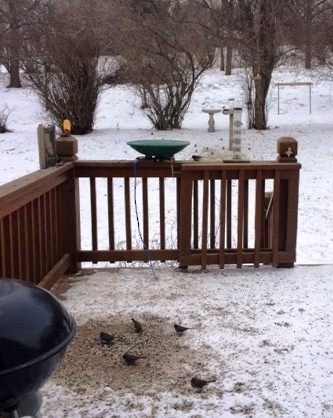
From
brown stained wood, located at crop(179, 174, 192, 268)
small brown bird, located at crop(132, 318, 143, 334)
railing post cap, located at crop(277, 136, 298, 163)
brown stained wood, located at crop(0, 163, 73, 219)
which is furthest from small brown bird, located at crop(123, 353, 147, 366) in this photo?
railing post cap, located at crop(277, 136, 298, 163)

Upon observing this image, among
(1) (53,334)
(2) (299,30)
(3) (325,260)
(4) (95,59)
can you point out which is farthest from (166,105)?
(1) (53,334)

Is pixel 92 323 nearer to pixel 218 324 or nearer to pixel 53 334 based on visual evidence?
pixel 218 324

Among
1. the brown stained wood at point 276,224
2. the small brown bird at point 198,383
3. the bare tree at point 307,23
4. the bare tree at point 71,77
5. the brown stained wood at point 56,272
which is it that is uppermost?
the bare tree at point 307,23

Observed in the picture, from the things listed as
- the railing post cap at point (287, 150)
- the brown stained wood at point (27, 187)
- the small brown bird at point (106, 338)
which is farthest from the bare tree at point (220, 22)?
the small brown bird at point (106, 338)

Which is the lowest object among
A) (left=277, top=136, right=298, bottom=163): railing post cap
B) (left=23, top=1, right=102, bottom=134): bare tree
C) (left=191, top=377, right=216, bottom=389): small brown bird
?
(left=191, top=377, right=216, bottom=389): small brown bird

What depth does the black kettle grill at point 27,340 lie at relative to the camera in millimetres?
1374

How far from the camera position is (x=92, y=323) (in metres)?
3.55

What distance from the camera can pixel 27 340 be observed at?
1.41 meters

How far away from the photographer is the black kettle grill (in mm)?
1374

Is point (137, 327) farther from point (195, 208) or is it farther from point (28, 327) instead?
point (28, 327)

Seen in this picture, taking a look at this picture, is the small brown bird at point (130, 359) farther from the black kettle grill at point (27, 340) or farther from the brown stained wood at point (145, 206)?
the brown stained wood at point (145, 206)

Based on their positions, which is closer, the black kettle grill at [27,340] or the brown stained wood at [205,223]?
the black kettle grill at [27,340]

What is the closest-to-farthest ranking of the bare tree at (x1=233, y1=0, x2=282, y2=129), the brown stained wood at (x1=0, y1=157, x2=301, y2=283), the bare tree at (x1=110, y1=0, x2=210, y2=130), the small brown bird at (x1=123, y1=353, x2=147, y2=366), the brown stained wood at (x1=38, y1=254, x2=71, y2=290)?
the small brown bird at (x1=123, y1=353, x2=147, y2=366)
the brown stained wood at (x1=38, y1=254, x2=71, y2=290)
the brown stained wood at (x1=0, y1=157, x2=301, y2=283)
the bare tree at (x1=110, y1=0, x2=210, y2=130)
the bare tree at (x1=233, y1=0, x2=282, y2=129)

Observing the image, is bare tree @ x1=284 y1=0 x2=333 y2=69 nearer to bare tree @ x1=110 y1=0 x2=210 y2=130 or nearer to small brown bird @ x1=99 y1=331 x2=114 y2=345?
bare tree @ x1=110 y1=0 x2=210 y2=130
